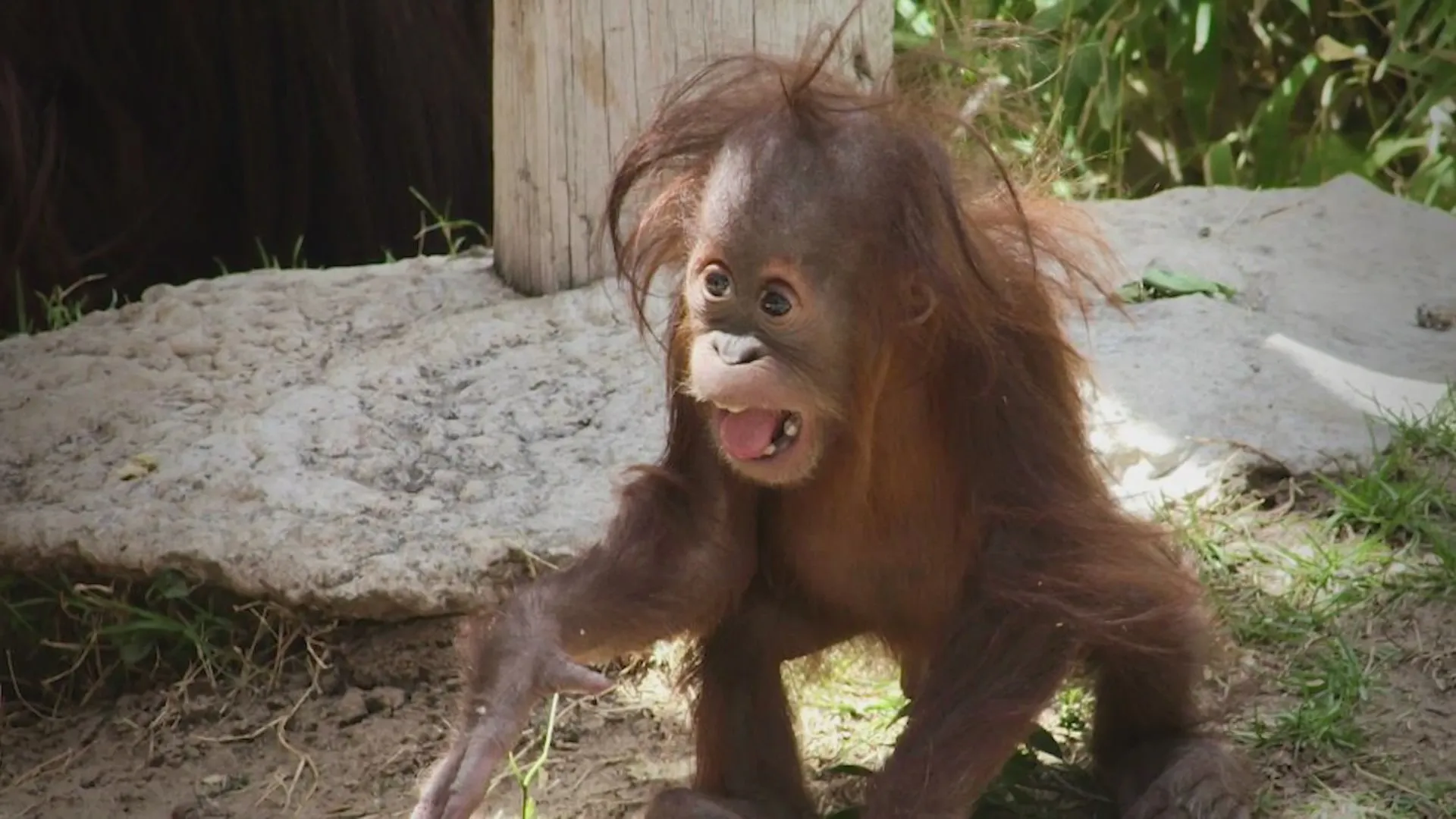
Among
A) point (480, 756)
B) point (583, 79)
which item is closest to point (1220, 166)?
point (583, 79)

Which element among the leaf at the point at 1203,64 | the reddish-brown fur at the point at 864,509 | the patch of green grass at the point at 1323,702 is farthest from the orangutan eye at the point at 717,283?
the leaf at the point at 1203,64

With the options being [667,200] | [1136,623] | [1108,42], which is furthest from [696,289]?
[1108,42]

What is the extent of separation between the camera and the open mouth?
8.22 ft

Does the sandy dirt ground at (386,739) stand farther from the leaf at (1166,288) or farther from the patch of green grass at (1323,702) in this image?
the leaf at (1166,288)

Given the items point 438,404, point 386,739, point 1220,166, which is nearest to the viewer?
point 386,739

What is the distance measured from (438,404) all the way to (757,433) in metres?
1.32

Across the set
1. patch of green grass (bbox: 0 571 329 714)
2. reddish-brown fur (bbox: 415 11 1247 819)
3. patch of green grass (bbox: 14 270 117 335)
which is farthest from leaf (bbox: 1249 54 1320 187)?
patch of green grass (bbox: 0 571 329 714)

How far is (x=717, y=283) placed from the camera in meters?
2.50

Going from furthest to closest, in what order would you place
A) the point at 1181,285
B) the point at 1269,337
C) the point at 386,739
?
1. the point at 1181,285
2. the point at 1269,337
3. the point at 386,739

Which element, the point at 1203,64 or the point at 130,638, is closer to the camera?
the point at 130,638

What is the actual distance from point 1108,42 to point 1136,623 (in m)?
2.79

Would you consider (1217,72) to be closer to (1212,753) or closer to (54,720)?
(1212,753)

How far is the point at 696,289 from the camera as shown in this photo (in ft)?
8.23

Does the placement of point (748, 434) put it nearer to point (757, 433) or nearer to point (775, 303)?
point (757, 433)
